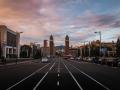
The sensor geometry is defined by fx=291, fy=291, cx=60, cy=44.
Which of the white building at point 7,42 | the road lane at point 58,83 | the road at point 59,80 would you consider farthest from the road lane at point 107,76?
the white building at point 7,42

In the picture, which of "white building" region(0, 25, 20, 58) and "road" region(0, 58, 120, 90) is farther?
"white building" region(0, 25, 20, 58)

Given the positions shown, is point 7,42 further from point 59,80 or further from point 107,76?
point 59,80

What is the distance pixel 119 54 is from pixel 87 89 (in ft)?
382

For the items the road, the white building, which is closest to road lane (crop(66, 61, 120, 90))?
the road

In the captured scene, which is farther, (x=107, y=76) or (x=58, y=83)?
(x=107, y=76)

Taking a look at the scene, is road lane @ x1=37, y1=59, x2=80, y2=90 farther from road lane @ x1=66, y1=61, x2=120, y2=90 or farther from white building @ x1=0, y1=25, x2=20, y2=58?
white building @ x1=0, y1=25, x2=20, y2=58

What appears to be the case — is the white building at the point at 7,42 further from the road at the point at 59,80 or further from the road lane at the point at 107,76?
the road at the point at 59,80

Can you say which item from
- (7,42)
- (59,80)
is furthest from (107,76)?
(7,42)

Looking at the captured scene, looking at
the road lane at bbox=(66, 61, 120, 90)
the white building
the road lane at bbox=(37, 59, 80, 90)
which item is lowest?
the road lane at bbox=(66, 61, 120, 90)

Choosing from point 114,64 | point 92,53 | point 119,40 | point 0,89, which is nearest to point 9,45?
point 92,53

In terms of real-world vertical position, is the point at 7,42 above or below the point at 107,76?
above

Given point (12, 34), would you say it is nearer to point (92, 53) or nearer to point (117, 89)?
point (92, 53)

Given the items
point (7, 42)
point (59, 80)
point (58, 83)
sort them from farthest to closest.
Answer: point (7, 42)
point (59, 80)
point (58, 83)

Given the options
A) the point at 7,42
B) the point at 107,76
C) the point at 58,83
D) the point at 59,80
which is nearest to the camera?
the point at 58,83
